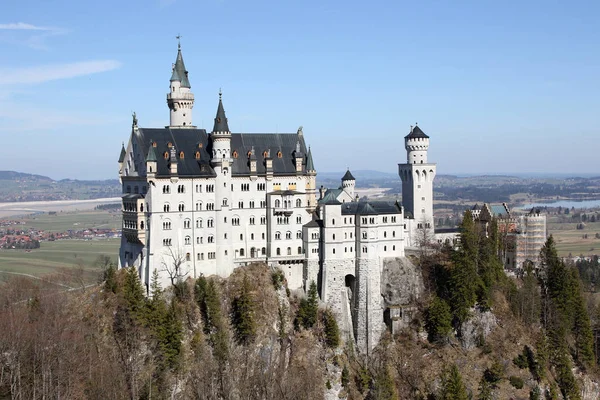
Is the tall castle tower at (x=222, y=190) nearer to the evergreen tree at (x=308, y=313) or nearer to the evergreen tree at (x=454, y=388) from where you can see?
the evergreen tree at (x=308, y=313)

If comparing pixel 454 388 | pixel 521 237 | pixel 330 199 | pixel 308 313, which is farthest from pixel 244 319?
pixel 521 237

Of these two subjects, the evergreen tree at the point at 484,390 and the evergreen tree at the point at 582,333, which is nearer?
the evergreen tree at the point at 484,390

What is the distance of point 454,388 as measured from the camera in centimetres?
8019

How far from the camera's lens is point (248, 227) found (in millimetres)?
91312

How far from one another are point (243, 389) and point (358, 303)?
22253 millimetres

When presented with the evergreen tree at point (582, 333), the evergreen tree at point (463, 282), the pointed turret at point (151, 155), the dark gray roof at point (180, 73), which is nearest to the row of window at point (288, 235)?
the pointed turret at point (151, 155)

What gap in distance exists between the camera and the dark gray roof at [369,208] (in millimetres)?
92062

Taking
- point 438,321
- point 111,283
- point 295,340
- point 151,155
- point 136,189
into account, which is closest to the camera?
point 151,155

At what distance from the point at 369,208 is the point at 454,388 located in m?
23.3

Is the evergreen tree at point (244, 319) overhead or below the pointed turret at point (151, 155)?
below

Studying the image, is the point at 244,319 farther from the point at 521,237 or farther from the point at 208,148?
the point at 521,237

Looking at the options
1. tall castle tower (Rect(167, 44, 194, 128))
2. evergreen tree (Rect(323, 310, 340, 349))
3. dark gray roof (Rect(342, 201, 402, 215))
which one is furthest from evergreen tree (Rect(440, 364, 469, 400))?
tall castle tower (Rect(167, 44, 194, 128))

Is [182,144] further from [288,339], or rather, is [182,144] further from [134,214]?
[288,339]

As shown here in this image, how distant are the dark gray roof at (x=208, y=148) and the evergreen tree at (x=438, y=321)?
22.7 metres
